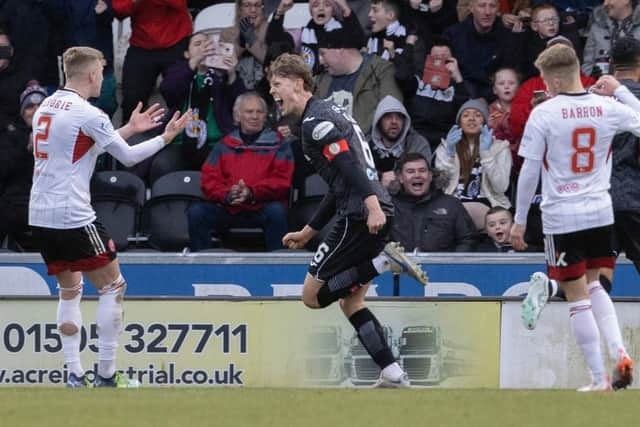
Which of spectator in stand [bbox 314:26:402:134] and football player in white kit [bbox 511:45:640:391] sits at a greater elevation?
spectator in stand [bbox 314:26:402:134]

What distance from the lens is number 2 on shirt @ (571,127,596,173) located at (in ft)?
28.9

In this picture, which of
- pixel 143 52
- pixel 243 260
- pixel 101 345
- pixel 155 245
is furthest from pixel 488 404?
pixel 143 52

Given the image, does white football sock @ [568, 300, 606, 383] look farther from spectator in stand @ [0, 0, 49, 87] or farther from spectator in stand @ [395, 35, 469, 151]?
spectator in stand @ [0, 0, 49, 87]

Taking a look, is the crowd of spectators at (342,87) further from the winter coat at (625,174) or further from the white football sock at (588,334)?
the white football sock at (588,334)

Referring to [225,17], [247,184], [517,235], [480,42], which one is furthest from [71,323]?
[225,17]

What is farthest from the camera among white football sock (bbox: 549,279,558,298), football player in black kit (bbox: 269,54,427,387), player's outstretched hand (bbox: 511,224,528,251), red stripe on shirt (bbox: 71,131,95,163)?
red stripe on shirt (bbox: 71,131,95,163)

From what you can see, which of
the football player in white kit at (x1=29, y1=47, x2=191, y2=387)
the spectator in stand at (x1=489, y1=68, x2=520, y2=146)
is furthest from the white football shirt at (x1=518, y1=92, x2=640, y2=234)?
the spectator in stand at (x1=489, y1=68, x2=520, y2=146)

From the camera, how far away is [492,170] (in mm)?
13328

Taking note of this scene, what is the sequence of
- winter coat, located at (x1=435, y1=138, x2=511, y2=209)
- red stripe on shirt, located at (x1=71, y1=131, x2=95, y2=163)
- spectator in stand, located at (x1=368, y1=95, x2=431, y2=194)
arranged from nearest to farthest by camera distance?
red stripe on shirt, located at (x1=71, y1=131, x2=95, y2=163) < winter coat, located at (x1=435, y1=138, x2=511, y2=209) < spectator in stand, located at (x1=368, y1=95, x2=431, y2=194)

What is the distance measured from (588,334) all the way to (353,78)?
5.47 metres

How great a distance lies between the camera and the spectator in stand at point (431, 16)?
14430 mm

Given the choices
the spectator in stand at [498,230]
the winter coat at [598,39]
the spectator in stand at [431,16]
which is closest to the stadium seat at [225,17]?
the spectator in stand at [431,16]

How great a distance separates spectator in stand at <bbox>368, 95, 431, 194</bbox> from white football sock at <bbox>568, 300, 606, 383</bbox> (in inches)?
181

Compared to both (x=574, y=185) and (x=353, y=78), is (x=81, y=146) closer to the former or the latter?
(x=574, y=185)
